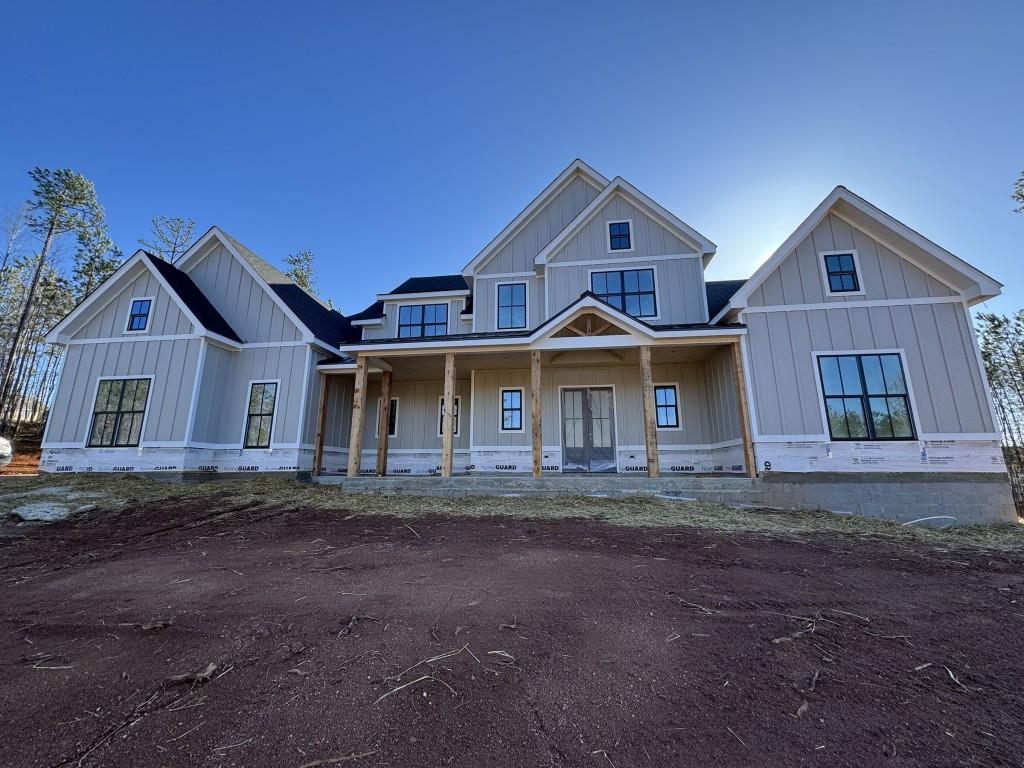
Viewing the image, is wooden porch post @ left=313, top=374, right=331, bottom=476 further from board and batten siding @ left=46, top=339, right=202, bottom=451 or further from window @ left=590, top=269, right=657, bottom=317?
window @ left=590, top=269, right=657, bottom=317

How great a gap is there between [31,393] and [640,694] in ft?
112

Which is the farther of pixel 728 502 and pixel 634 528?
pixel 728 502

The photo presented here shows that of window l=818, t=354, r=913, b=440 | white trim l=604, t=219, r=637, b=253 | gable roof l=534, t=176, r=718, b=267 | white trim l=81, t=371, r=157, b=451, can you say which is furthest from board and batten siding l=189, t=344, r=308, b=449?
window l=818, t=354, r=913, b=440

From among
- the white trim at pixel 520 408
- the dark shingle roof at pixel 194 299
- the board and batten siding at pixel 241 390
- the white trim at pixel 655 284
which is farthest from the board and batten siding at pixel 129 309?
the white trim at pixel 655 284

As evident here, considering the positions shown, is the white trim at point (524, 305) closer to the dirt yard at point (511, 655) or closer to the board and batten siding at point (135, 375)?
the board and batten siding at point (135, 375)

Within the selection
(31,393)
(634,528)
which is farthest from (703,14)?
(31,393)

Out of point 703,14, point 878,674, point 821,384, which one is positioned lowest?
point 878,674

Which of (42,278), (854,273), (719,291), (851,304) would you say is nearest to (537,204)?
(719,291)

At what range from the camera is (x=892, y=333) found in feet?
29.9

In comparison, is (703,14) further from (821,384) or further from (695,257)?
(821,384)

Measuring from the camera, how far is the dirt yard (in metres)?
1.77

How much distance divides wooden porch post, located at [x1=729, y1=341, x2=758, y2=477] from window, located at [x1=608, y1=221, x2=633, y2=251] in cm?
483

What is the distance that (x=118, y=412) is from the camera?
38.5 ft

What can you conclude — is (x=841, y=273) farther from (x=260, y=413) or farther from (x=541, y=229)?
(x=260, y=413)
